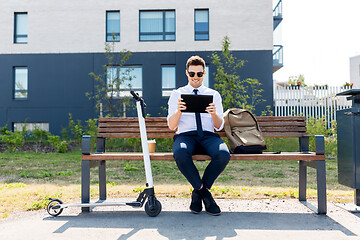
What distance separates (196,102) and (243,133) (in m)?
0.72

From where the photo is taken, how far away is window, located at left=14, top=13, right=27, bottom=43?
15.7 metres

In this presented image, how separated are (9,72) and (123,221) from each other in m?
14.8

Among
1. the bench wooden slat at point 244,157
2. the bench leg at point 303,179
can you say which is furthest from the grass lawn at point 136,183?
the bench wooden slat at point 244,157

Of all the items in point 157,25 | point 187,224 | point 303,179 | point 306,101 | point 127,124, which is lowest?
point 187,224

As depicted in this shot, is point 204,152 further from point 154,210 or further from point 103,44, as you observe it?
point 103,44

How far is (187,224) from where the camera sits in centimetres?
302

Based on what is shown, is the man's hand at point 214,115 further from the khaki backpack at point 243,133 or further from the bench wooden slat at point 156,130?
the bench wooden slat at point 156,130

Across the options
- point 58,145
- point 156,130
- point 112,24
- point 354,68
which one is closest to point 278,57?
point 112,24

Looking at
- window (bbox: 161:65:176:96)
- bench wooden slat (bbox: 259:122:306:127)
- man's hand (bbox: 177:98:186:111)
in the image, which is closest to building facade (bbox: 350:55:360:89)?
window (bbox: 161:65:176:96)

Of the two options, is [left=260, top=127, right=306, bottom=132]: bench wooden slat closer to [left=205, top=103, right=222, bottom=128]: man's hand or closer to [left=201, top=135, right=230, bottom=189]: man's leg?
[left=205, top=103, right=222, bottom=128]: man's hand

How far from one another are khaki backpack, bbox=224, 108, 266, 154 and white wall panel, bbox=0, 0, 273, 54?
11785 mm

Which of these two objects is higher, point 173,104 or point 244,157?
point 173,104

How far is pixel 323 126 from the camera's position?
9820mm

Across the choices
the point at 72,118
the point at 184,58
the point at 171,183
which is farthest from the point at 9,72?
the point at 171,183
